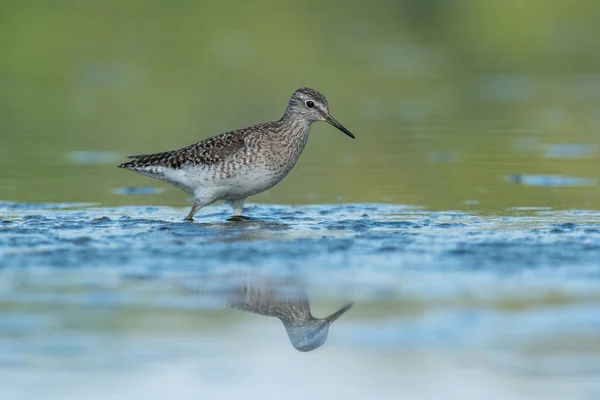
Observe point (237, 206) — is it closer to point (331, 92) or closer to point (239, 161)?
point (239, 161)

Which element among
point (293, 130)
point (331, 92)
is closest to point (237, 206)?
point (293, 130)

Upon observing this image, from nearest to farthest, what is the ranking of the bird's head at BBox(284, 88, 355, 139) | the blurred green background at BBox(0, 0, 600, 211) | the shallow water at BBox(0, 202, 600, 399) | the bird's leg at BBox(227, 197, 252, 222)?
the shallow water at BBox(0, 202, 600, 399), the bird's leg at BBox(227, 197, 252, 222), the bird's head at BBox(284, 88, 355, 139), the blurred green background at BBox(0, 0, 600, 211)

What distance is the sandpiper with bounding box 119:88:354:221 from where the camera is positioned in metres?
11.4

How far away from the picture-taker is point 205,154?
1155 centimetres

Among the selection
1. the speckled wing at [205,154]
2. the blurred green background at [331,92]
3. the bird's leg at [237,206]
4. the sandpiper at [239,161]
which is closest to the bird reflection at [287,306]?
the sandpiper at [239,161]

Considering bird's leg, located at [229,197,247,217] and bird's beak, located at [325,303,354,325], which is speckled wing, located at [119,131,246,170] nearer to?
bird's leg, located at [229,197,247,217]

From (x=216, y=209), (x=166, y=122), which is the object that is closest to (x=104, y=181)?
(x=216, y=209)

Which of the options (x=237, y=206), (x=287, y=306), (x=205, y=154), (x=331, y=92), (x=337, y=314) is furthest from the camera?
(x=331, y=92)

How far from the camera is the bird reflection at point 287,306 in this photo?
7172mm

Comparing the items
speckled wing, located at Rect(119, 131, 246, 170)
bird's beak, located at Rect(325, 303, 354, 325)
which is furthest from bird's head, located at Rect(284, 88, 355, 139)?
bird's beak, located at Rect(325, 303, 354, 325)

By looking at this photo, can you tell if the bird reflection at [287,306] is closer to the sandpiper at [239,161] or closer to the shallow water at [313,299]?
the shallow water at [313,299]

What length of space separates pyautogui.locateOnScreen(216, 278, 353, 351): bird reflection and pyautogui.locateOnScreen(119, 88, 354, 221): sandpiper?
10.3ft

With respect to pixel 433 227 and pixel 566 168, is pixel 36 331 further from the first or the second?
pixel 566 168

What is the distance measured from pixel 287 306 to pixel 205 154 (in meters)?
4.08
